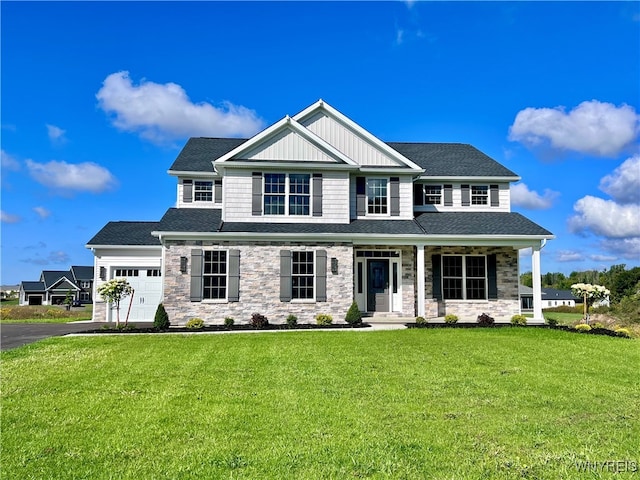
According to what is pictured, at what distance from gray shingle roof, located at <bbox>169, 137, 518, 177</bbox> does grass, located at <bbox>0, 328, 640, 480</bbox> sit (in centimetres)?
1085

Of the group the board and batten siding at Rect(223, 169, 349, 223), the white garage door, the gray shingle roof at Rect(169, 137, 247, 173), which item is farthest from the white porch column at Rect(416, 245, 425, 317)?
the white garage door

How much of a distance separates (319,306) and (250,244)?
3.25 meters

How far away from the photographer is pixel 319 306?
17766 mm

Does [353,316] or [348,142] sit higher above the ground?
[348,142]

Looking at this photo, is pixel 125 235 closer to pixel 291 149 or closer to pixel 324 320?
pixel 291 149

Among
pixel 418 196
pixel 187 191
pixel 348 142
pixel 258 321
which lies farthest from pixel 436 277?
pixel 187 191

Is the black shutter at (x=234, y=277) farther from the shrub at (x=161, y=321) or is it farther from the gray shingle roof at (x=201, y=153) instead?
the gray shingle roof at (x=201, y=153)

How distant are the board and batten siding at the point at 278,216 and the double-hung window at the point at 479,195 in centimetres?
600

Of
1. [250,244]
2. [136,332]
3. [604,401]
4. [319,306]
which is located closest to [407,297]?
[319,306]

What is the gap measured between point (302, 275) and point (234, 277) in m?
2.37

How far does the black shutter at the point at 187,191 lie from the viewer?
20453 mm

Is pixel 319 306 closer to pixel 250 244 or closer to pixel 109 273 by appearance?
pixel 250 244

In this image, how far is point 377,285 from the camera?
19.5 metres

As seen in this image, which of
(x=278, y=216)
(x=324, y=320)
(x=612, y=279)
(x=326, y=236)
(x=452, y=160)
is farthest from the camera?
(x=612, y=279)
